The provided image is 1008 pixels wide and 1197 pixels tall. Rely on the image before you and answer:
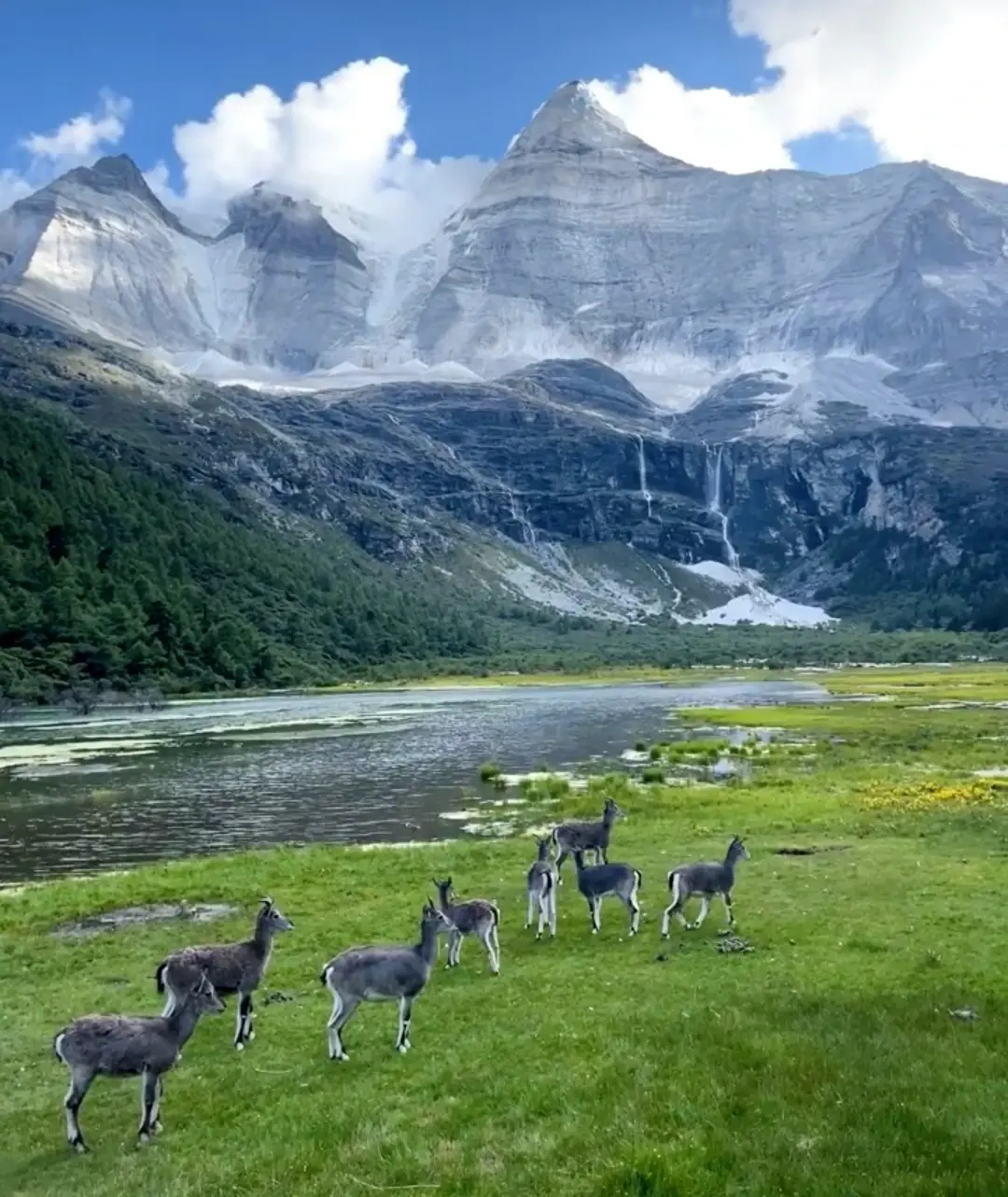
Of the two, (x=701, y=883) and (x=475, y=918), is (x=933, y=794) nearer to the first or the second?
(x=701, y=883)

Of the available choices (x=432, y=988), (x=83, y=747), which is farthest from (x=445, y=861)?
(x=83, y=747)

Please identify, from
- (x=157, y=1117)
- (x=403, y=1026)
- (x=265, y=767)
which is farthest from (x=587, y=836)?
(x=265, y=767)

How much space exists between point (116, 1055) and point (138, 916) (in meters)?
15.9

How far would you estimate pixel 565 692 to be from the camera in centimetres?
15200

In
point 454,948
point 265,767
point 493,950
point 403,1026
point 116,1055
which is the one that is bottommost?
point 265,767

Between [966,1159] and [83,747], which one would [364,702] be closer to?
[83,747]

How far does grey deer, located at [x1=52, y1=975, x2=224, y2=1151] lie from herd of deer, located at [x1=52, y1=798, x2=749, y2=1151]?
0.01 metres

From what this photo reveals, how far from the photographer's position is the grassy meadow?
11859 mm

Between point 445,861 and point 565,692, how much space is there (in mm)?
118024

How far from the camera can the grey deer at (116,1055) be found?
550 inches

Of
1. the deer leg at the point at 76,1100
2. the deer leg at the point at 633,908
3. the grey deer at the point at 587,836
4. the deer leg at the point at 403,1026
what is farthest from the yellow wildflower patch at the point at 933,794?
the deer leg at the point at 76,1100

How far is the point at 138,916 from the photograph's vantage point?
28.9 meters

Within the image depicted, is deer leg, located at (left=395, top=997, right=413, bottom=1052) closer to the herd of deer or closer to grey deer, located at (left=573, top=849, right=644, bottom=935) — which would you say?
the herd of deer

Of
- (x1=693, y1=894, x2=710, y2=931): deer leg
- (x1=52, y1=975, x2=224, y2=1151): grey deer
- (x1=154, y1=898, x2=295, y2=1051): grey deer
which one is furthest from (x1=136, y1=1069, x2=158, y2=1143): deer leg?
(x1=693, y1=894, x2=710, y2=931): deer leg
